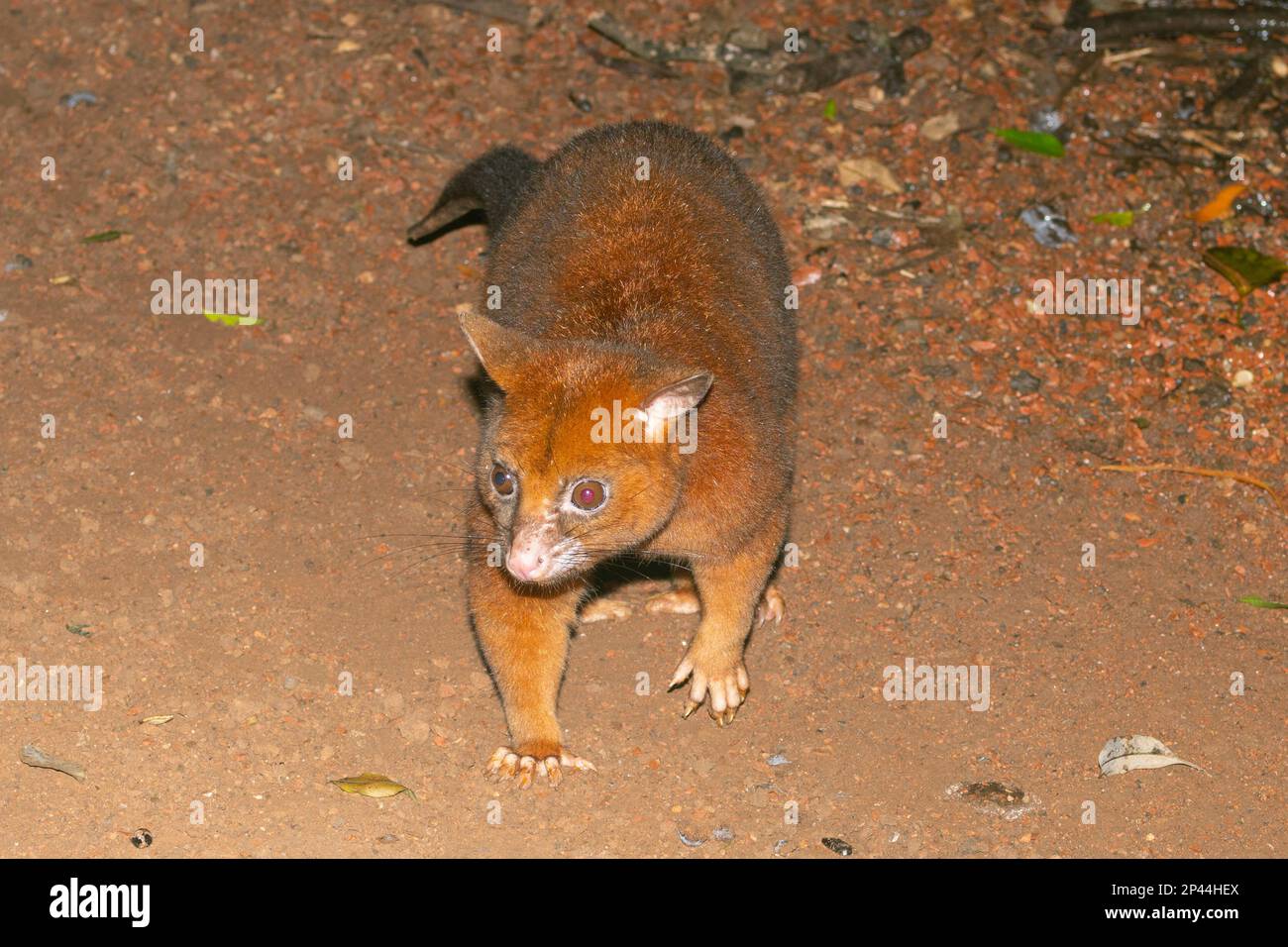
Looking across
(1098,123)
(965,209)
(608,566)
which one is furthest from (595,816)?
(1098,123)

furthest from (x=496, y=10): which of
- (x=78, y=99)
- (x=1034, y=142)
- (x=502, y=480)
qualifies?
(x=502, y=480)

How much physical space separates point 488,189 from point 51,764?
3275 mm

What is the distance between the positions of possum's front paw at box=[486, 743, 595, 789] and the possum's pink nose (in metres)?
0.90

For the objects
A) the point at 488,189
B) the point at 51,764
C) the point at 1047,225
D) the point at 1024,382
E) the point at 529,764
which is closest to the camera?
the point at 51,764

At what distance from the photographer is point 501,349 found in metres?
4.93

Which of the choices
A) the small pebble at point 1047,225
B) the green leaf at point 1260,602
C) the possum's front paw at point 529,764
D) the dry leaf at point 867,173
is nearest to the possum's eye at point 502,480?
the possum's front paw at point 529,764

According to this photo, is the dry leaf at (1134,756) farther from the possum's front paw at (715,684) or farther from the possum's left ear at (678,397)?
the possum's left ear at (678,397)

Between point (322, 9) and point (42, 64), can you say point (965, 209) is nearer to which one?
point (322, 9)

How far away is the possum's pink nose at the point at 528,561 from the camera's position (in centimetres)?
477

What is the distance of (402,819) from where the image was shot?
5.21 metres

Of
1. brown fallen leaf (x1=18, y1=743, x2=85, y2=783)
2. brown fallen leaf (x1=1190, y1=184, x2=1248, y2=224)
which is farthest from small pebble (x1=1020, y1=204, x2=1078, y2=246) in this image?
brown fallen leaf (x1=18, y1=743, x2=85, y2=783)

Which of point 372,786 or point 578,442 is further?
point 372,786

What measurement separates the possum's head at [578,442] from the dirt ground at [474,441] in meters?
1.12

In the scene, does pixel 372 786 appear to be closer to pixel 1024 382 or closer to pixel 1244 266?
pixel 1024 382
